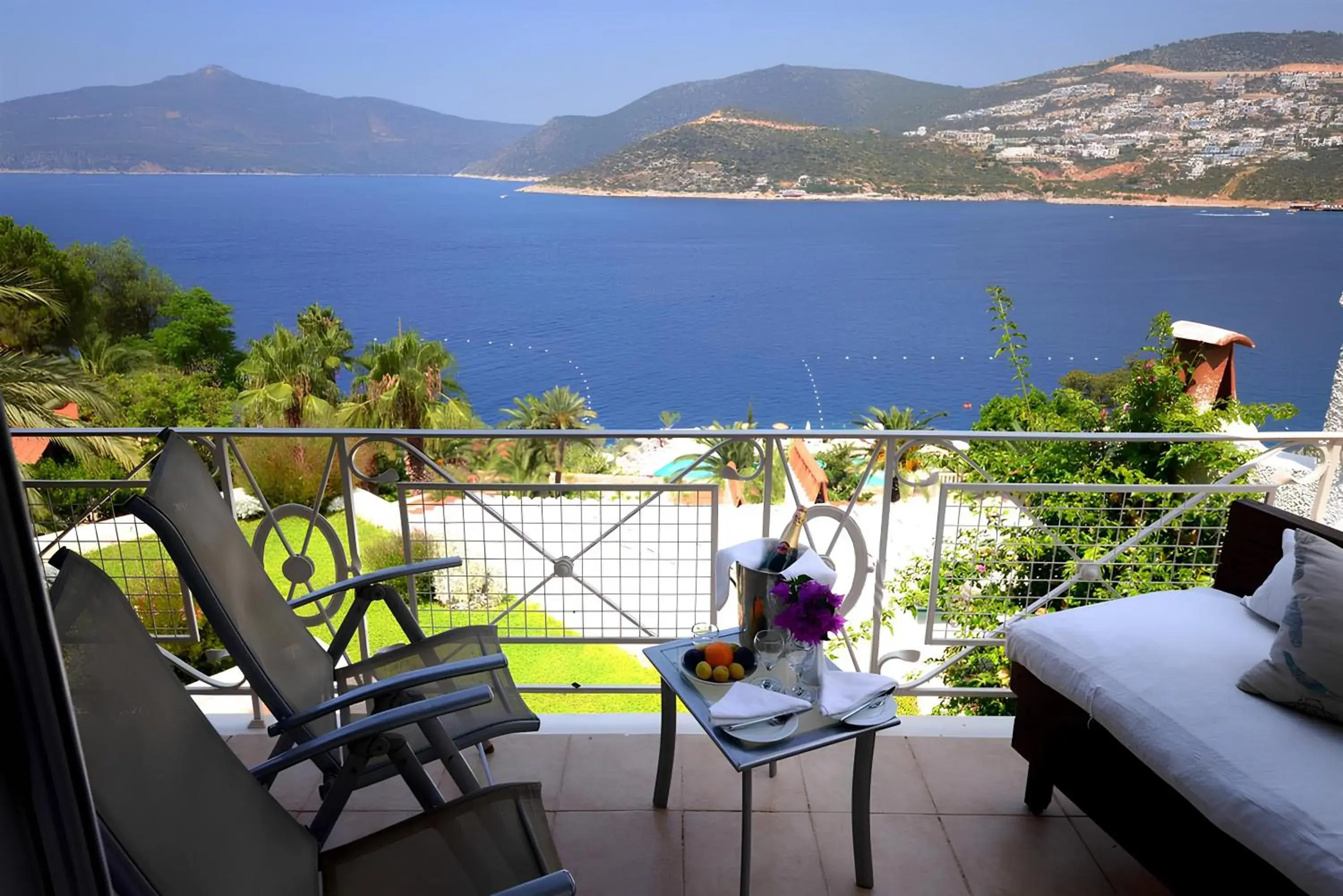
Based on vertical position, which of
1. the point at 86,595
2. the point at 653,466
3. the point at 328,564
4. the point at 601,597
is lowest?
the point at 653,466

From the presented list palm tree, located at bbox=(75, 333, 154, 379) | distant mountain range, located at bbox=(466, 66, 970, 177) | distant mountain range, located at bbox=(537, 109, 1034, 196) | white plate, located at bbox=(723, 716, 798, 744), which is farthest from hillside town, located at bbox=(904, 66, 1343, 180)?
white plate, located at bbox=(723, 716, 798, 744)

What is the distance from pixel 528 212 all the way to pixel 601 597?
6440 centimetres

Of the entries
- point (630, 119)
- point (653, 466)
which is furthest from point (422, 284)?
point (653, 466)

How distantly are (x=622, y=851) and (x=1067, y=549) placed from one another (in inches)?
65.1

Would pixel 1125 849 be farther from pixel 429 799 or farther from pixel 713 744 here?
pixel 429 799

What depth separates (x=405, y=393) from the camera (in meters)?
22.5

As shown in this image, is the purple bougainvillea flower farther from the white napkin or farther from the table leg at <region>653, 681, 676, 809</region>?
the table leg at <region>653, 681, 676, 809</region>

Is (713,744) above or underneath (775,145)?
underneath

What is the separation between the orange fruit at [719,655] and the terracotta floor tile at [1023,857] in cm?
79

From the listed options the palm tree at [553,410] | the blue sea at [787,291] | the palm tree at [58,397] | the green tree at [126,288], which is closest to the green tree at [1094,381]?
the blue sea at [787,291]

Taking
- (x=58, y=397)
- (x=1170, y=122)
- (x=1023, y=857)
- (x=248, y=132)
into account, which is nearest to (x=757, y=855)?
(x=1023, y=857)

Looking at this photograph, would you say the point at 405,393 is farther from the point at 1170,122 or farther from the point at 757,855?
the point at 1170,122

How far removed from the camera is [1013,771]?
2.61 metres

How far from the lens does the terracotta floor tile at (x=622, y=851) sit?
217 centimetres
